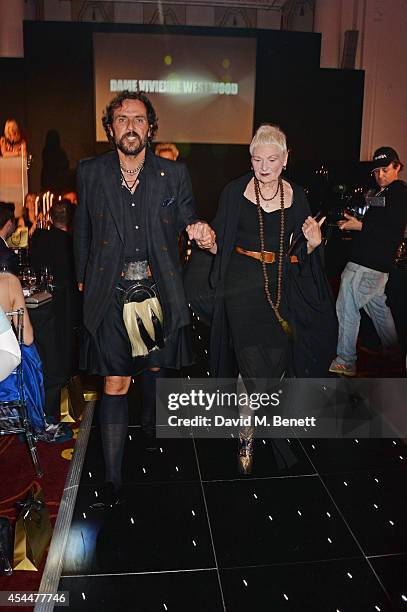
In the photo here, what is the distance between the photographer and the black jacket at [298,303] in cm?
303

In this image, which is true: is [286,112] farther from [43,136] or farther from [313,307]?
[313,307]

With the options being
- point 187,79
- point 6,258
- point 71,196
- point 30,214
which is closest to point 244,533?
point 6,258

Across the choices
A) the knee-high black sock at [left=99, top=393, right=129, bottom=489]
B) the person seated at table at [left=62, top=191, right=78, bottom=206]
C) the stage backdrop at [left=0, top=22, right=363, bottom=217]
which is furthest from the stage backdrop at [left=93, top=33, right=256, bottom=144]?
the knee-high black sock at [left=99, top=393, right=129, bottom=489]

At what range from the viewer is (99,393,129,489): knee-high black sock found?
2.87 metres

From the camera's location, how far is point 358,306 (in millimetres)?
4797

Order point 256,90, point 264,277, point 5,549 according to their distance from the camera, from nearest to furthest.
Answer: point 5,549, point 264,277, point 256,90

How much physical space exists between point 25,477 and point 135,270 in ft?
4.24

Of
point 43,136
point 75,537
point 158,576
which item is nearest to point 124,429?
point 75,537

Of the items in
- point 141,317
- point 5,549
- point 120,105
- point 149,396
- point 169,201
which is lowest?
point 5,549

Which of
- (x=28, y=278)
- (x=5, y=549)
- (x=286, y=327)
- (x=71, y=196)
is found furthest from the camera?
(x=71, y=196)

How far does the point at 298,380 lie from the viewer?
358 cm

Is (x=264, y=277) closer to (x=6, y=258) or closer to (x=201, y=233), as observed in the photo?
(x=201, y=233)

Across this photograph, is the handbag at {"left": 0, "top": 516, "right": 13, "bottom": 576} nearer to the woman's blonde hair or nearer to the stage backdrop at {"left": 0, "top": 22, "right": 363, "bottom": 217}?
the woman's blonde hair

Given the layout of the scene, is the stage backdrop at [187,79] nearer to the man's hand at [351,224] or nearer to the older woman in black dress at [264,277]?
the man's hand at [351,224]
